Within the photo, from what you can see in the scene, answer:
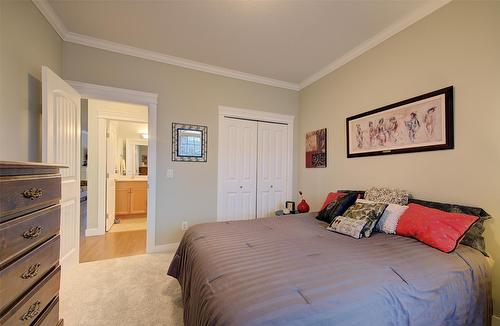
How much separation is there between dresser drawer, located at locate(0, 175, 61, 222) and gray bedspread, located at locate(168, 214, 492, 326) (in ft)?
2.98

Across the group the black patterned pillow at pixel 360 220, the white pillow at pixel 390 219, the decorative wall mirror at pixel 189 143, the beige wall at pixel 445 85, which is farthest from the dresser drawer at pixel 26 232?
the beige wall at pixel 445 85

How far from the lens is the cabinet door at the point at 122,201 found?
506cm

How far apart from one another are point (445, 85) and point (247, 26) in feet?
6.43

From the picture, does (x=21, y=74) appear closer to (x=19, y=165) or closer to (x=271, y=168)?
(x=19, y=165)

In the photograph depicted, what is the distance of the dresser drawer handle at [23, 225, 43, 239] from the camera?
1.02 meters

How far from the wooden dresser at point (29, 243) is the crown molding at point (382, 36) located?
10.5ft

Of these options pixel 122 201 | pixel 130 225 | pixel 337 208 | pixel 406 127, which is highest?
pixel 406 127

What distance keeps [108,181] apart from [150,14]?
123 inches

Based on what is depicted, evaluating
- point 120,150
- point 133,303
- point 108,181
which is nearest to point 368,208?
point 133,303

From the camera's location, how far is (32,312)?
3.47ft

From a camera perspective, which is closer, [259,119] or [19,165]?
[19,165]

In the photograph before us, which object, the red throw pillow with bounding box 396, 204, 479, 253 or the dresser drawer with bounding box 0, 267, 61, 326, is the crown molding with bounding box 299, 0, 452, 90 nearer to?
the red throw pillow with bounding box 396, 204, 479, 253

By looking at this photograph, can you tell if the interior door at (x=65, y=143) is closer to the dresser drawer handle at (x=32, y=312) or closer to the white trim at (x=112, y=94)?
the white trim at (x=112, y=94)

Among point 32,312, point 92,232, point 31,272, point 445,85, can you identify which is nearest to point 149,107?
point 31,272
